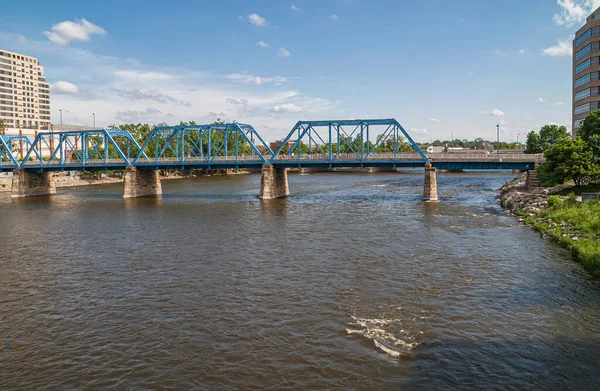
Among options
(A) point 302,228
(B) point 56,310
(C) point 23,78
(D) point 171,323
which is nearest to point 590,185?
(A) point 302,228

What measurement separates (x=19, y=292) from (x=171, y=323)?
11.0 meters

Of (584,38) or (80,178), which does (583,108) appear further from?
(80,178)

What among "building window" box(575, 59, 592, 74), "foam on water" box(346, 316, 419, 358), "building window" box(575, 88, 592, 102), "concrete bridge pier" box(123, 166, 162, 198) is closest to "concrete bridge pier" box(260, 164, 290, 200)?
"concrete bridge pier" box(123, 166, 162, 198)

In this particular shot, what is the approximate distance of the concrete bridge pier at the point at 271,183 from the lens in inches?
2926

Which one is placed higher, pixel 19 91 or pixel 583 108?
pixel 19 91

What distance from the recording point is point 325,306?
22.0m

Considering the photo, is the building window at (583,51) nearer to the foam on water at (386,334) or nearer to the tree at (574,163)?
the tree at (574,163)

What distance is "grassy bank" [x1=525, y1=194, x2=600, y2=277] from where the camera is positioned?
Answer: 28.0m

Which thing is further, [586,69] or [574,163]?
[586,69]

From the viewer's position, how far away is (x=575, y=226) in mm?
35875

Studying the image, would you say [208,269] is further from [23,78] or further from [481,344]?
[23,78]

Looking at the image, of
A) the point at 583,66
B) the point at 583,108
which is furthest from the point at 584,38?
the point at 583,108

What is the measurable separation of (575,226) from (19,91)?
213485 millimetres

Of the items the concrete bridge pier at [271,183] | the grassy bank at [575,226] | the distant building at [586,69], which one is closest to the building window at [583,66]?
the distant building at [586,69]
